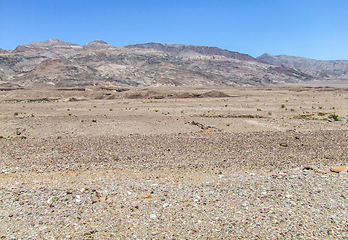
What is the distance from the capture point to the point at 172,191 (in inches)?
284

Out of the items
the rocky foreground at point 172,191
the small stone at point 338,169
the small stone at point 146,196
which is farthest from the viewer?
the small stone at point 338,169

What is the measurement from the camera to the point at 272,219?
5.71m

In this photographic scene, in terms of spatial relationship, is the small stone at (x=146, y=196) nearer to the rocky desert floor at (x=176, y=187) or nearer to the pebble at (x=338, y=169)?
the rocky desert floor at (x=176, y=187)

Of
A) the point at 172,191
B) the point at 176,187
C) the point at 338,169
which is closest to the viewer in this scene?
the point at 172,191

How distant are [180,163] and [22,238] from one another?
Answer: 5.60 metres

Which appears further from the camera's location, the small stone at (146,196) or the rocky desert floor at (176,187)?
the small stone at (146,196)

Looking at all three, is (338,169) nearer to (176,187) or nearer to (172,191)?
(176,187)

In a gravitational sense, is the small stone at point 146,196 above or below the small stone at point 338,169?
below

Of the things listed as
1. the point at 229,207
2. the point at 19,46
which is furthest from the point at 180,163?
the point at 19,46

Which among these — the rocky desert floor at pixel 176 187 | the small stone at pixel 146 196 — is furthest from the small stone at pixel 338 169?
the small stone at pixel 146 196

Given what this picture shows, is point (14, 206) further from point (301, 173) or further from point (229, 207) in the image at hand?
point (301, 173)

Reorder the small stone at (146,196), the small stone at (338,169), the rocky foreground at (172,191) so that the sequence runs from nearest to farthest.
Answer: the rocky foreground at (172,191) → the small stone at (146,196) → the small stone at (338,169)

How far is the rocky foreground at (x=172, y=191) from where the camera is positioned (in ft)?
17.9

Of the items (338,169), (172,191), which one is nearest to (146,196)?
(172,191)
